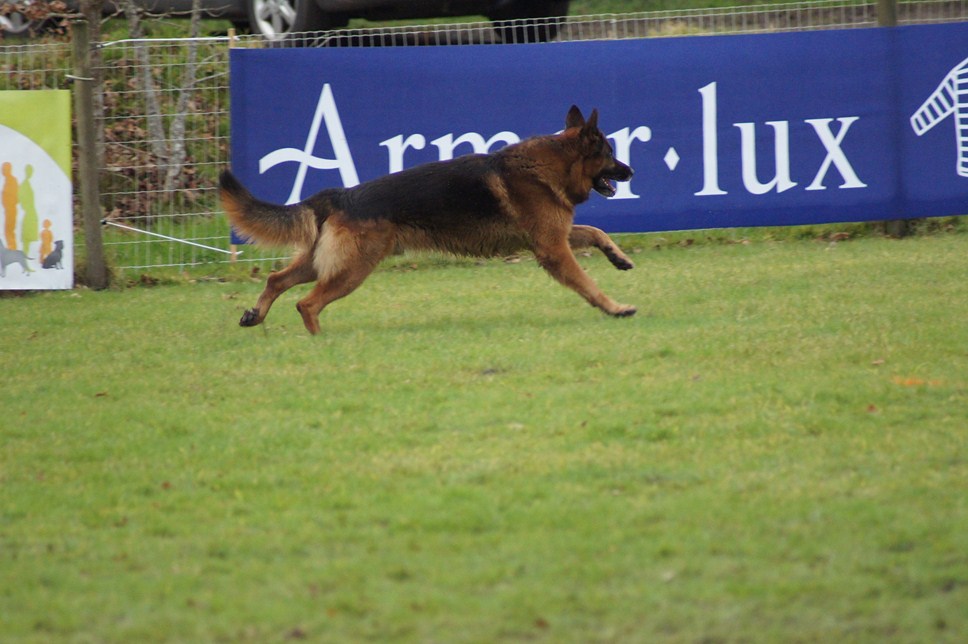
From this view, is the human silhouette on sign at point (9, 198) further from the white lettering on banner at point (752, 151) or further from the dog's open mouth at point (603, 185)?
the white lettering on banner at point (752, 151)

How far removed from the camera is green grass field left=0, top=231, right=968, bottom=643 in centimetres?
315

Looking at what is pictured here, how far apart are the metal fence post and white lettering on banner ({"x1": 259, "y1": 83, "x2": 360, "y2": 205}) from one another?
141cm

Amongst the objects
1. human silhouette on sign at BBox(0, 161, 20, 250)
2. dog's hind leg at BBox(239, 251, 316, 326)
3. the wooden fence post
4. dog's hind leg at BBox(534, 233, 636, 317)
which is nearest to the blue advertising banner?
the wooden fence post

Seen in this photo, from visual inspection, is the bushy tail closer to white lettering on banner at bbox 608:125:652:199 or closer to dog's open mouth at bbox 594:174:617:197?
dog's open mouth at bbox 594:174:617:197

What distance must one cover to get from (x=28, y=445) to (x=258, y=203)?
9.00ft

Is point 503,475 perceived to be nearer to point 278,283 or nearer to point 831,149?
point 278,283

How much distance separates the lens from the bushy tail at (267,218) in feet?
24.1

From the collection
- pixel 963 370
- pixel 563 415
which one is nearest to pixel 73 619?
pixel 563 415

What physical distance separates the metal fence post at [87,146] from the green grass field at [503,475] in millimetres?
2205

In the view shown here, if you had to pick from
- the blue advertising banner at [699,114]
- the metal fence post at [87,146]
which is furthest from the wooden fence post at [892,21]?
the metal fence post at [87,146]

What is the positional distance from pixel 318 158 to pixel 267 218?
2825 millimetres

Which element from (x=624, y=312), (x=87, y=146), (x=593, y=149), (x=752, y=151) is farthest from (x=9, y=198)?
(x=752, y=151)

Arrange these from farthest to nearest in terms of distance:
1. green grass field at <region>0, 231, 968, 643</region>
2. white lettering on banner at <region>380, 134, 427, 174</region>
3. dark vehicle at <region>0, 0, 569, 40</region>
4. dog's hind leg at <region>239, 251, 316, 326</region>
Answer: dark vehicle at <region>0, 0, 569, 40</region> → white lettering on banner at <region>380, 134, 427, 174</region> → dog's hind leg at <region>239, 251, 316, 326</region> → green grass field at <region>0, 231, 968, 643</region>

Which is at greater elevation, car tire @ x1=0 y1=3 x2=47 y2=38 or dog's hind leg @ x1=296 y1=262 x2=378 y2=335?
car tire @ x1=0 y1=3 x2=47 y2=38
